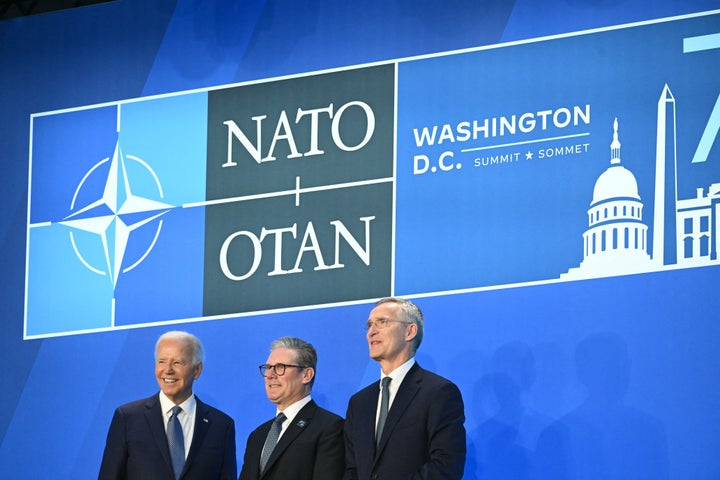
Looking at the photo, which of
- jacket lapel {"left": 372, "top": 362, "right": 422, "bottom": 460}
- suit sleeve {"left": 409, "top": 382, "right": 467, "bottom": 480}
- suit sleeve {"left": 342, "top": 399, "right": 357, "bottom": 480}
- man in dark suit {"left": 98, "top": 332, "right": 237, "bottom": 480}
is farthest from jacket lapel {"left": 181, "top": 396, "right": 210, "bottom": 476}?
suit sleeve {"left": 409, "top": 382, "right": 467, "bottom": 480}

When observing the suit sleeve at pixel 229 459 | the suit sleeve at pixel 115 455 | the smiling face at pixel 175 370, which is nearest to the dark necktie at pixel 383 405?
the suit sleeve at pixel 229 459

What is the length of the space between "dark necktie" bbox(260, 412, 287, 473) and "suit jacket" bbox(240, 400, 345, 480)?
0.02 m

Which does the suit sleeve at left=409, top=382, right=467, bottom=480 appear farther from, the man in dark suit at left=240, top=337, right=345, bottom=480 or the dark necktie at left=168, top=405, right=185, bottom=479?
the dark necktie at left=168, top=405, right=185, bottom=479

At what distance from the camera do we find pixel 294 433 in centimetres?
533

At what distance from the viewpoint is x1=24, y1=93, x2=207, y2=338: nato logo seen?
668cm

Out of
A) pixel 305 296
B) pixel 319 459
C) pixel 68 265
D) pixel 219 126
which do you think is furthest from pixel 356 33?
pixel 319 459

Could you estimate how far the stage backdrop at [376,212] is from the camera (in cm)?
568

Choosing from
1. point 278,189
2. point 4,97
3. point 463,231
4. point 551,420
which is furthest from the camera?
point 4,97

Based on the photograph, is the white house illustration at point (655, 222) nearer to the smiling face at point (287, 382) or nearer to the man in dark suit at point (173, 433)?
the smiling face at point (287, 382)

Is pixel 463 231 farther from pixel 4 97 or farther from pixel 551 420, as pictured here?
pixel 4 97

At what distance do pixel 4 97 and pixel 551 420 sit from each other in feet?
11.1

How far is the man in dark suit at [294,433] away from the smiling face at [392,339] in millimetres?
295

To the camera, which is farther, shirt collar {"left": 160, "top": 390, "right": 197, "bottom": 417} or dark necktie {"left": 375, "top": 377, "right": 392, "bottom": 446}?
shirt collar {"left": 160, "top": 390, "right": 197, "bottom": 417}

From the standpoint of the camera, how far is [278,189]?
656 cm
